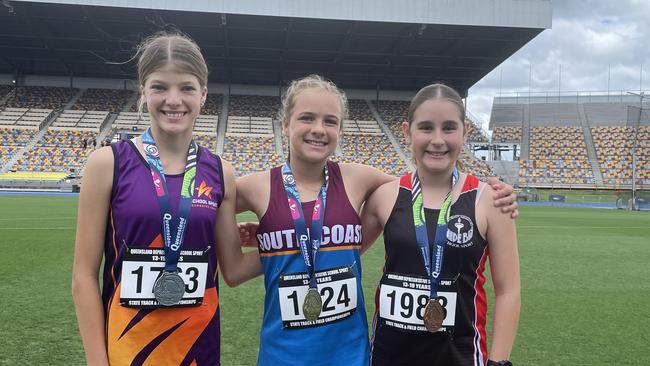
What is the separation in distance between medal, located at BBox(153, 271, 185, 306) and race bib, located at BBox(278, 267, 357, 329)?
16.3 inches

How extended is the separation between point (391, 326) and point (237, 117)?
36.4m

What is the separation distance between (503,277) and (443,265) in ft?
0.80

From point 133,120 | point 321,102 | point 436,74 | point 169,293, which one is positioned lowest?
point 169,293

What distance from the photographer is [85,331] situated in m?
1.70

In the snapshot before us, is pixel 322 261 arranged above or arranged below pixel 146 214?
below

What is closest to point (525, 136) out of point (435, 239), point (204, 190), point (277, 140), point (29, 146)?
point (277, 140)

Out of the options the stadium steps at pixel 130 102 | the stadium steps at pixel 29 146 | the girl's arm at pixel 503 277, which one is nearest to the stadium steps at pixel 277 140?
the stadium steps at pixel 130 102

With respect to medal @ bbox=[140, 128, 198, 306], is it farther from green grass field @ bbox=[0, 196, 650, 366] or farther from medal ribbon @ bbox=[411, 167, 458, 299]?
green grass field @ bbox=[0, 196, 650, 366]

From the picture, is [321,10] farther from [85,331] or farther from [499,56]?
[85,331]

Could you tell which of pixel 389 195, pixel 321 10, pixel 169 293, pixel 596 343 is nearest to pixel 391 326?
pixel 389 195

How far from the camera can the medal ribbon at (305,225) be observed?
198 cm

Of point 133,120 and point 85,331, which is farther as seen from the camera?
point 133,120

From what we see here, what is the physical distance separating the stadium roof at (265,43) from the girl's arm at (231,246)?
2437 cm

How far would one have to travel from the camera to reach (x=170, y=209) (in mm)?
1757
